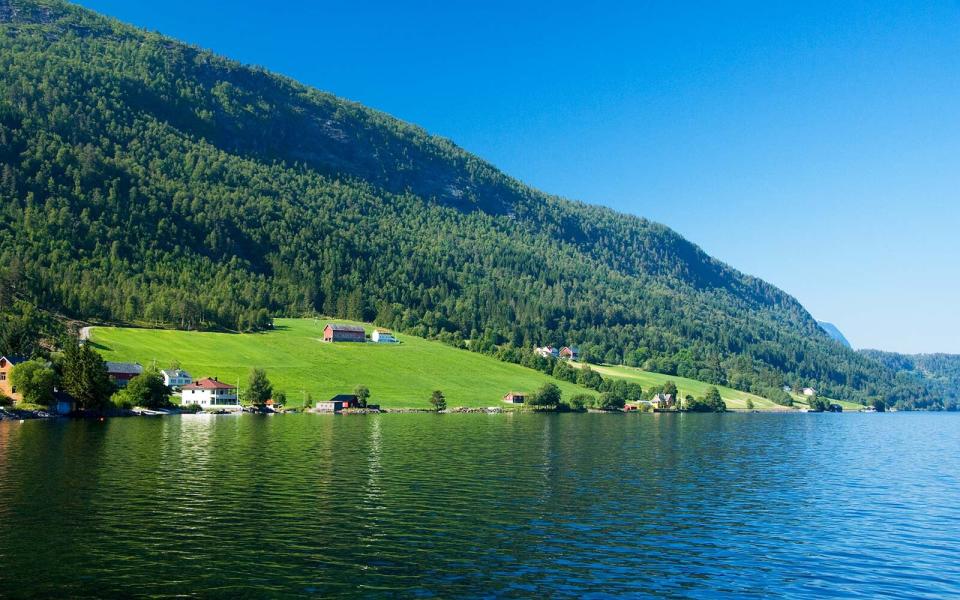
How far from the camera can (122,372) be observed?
541ft

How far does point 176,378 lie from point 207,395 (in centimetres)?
1370

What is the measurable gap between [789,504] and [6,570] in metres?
54.3

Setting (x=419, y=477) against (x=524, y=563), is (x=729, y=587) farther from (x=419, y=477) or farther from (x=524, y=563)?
(x=419, y=477)

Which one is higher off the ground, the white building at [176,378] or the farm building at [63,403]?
the white building at [176,378]

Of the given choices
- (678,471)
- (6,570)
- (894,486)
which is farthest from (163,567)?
(894,486)

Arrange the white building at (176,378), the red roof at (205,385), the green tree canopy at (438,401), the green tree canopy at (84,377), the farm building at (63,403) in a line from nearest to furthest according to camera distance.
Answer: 1. the farm building at (63,403)
2. the green tree canopy at (84,377)
3. the red roof at (205,385)
4. the white building at (176,378)
5. the green tree canopy at (438,401)

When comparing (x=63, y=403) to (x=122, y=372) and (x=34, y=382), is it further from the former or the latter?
(x=122, y=372)

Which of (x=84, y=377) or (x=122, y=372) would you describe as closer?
(x=84, y=377)

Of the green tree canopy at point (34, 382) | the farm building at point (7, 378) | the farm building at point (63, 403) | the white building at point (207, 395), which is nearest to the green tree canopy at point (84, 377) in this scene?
the farm building at point (63, 403)

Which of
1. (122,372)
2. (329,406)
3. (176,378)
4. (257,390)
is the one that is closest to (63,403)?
A: (122,372)

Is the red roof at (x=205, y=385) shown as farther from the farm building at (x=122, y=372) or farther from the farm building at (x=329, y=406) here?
the farm building at (x=329, y=406)

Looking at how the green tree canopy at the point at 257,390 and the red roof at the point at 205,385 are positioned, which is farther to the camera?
the red roof at the point at 205,385

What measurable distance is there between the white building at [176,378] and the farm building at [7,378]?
3798 centimetres

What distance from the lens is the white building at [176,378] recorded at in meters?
177
